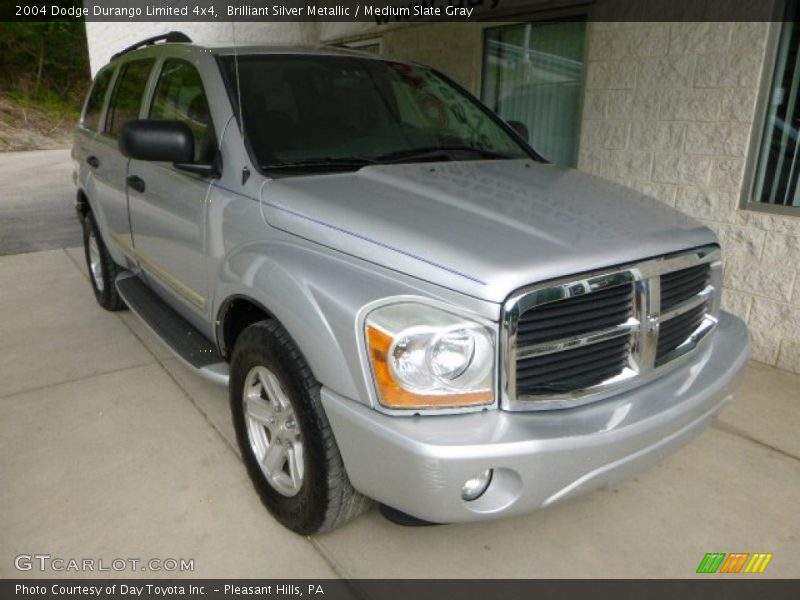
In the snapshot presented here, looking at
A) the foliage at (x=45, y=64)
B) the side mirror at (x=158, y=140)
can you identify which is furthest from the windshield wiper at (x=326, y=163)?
the foliage at (x=45, y=64)

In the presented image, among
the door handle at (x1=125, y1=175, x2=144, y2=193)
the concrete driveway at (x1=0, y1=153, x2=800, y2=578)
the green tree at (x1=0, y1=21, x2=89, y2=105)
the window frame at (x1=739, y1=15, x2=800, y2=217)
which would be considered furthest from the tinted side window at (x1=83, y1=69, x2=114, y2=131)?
the green tree at (x1=0, y1=21, x2=89, y2=105)

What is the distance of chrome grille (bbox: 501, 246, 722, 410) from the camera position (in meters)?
1.89

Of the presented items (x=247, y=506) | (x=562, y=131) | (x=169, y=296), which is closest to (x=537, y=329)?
(x=247, y=506)

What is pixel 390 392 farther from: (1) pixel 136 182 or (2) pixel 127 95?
(2) pixel 127 95

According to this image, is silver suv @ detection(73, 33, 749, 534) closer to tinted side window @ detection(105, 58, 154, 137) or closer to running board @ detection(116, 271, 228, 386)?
running board @ detection(116, 271, 228, 386)

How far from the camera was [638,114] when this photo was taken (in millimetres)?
4613

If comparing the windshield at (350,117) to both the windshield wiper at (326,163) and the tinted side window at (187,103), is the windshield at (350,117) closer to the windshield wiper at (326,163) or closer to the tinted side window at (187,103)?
the windshield wiper at (326,163)

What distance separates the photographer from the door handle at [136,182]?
11.4ft

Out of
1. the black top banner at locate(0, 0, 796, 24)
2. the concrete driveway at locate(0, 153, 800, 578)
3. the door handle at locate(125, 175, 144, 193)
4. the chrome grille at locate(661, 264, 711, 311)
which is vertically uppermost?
the black top banner at locate(0, 0, 796, 24)

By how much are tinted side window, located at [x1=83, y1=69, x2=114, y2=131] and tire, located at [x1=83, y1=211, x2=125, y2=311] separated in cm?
67

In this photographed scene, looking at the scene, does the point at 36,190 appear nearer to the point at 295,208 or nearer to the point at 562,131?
the point at 562,131

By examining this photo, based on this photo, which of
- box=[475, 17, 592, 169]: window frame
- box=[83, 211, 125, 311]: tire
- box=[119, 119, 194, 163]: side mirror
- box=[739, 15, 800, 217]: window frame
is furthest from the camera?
box=[475, 17, 592, 169]: window frame

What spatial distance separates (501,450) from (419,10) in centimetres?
565
